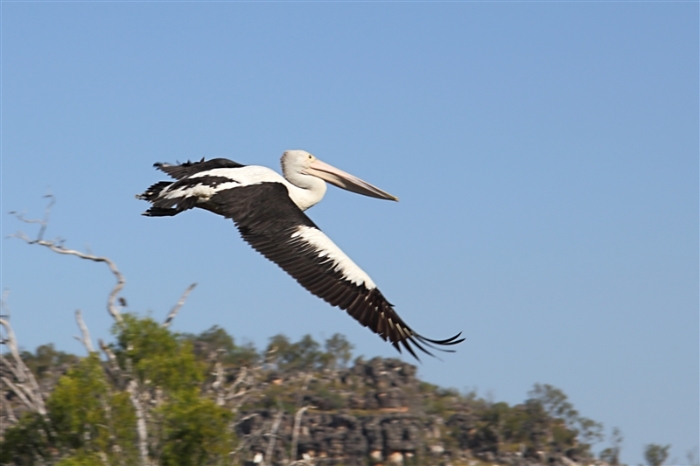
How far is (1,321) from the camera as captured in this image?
67.3 feet

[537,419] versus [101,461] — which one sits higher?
[537,419]

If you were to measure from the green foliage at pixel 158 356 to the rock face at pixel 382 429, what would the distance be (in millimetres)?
22906

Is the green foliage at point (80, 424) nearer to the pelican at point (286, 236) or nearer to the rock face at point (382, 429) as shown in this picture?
the pelican at point (286, 236)

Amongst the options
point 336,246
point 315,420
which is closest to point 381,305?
point 336,246

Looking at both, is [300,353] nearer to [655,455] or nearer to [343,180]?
[655,455]

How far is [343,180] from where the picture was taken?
13.7 m

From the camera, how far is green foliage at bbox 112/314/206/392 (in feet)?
62.9

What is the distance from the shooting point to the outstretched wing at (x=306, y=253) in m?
11.3

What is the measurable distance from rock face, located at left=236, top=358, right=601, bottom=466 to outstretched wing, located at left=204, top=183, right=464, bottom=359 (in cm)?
3110

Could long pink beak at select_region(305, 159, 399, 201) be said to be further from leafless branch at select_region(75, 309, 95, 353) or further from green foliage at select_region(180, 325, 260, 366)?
green foliage at select_region(180, 325, 260, 366)

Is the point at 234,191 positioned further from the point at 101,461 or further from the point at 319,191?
the point at 101,461

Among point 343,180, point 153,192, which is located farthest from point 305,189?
point 153,192

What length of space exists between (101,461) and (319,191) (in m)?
6.58

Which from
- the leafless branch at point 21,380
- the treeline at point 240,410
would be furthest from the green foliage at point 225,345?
the leafless branch at point 21,380
